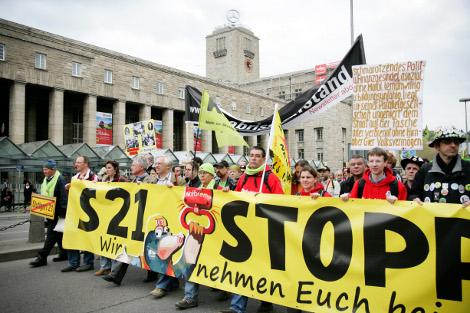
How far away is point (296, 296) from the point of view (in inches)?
153

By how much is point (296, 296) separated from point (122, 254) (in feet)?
9.13

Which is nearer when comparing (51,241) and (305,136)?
(51,241)

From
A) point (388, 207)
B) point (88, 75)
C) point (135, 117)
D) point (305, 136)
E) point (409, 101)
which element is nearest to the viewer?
point (388, 207)

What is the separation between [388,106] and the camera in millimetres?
5531

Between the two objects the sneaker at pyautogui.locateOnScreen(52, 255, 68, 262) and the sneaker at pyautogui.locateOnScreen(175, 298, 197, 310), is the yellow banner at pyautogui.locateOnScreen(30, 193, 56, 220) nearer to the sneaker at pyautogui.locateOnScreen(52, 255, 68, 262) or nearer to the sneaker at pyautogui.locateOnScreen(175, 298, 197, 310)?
the sneaker at pyautogui.locateOnScreen(52, 255, 68, 262)

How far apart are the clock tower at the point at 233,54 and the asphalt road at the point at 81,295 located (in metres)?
82.2

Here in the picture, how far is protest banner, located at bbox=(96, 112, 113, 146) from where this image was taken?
123 feet

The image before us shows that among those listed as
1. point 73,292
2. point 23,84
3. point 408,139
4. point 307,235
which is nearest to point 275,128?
point 307,235

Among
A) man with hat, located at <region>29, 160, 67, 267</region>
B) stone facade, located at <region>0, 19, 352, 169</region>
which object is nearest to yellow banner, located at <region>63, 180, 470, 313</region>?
man with hat, located at <region>29, 160, 67, 267</region>

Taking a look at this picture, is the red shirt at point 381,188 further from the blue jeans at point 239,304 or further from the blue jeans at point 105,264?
the blue jeans at point 105,264

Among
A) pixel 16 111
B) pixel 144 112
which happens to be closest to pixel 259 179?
pixel 16 111

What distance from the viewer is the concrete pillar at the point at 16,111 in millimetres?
30891

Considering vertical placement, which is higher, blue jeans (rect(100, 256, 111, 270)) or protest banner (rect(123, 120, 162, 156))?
protest banner (rect(123, 120, 162, 156))

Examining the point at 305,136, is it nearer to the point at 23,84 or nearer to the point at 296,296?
the point at 23,84
